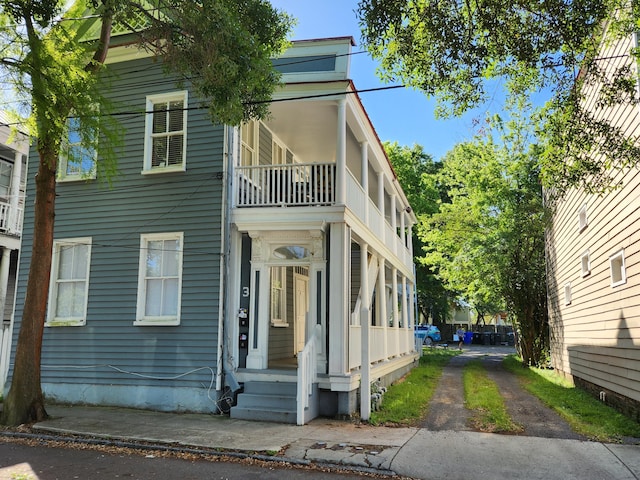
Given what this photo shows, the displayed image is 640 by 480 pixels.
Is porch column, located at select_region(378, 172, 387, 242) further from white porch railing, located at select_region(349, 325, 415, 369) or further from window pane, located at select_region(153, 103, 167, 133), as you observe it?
window pane, located at select_region(153, 103, 167, 133)

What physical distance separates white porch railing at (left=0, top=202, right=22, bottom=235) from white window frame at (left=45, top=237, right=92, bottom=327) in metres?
4.49

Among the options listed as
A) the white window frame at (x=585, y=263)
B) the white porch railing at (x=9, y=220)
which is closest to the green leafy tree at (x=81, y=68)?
the white porch railing at (x=9, y=220)

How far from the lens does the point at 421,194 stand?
33.6 metres

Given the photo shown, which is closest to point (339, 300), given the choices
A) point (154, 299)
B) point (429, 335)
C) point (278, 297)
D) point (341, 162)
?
point (341, 162)

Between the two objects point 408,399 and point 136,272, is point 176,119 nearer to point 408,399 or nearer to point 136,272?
point 136,272

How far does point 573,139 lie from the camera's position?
777 cm

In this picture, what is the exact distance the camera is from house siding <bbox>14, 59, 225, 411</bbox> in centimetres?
1022

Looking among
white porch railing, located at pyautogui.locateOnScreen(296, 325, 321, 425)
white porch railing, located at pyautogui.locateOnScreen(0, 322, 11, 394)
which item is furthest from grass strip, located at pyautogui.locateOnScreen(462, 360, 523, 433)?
white porch railing, located at pyautogui.locateOnScreen(0, 322, 11, 394)

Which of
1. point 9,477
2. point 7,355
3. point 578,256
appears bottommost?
point 9,477

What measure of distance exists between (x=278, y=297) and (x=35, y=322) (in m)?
5.46

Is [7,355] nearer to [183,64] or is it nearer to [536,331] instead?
[183,64]

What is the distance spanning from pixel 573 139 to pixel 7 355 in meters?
12.2

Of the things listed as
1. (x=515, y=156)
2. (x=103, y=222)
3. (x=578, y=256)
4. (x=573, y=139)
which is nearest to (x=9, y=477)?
(x=103, y=222)

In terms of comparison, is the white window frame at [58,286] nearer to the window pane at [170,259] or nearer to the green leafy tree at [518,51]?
the window pane at [170,259]
